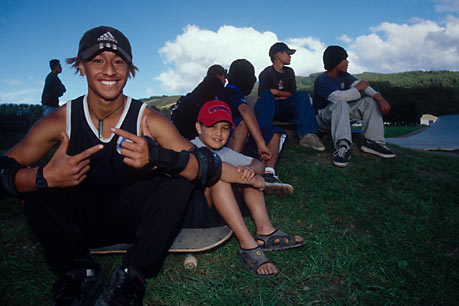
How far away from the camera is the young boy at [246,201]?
2.23 meters

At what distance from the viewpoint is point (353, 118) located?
16.8 feet

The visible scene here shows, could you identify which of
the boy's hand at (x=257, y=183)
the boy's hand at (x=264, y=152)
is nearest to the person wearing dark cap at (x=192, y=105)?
the boy's hand at (x=264, y=152)

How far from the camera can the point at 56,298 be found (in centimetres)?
167

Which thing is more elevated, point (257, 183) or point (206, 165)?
point (206, 165)

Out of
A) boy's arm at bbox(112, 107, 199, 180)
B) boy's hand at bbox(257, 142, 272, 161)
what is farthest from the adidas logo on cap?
boy's hand at bbox(257, 142, 272, 161)

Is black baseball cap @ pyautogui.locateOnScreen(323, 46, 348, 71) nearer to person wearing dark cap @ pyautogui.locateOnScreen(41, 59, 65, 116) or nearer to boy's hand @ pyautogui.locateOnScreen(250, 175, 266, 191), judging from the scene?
boy's hand @ pyautogui.locateOnScreen(250, 175, 266, 191)

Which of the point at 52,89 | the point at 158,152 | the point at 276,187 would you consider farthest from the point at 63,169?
the point at 52,89

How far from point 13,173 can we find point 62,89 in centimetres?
865

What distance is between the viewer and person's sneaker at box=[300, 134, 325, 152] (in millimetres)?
5219

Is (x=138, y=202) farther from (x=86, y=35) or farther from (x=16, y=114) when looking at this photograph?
(x=16, y=114)

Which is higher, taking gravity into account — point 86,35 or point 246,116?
point 86,35

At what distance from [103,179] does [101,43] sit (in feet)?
3.27

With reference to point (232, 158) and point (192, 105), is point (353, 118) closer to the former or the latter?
point (192, 105)

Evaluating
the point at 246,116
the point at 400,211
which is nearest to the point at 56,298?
the point at 246,116
